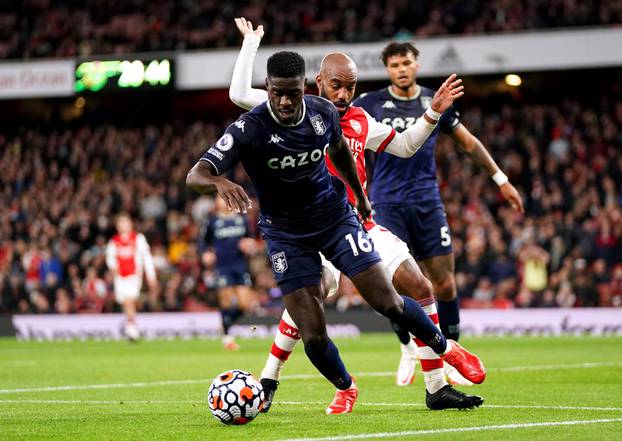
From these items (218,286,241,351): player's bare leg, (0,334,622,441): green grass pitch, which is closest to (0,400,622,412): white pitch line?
(0,334,622,441): green grass pitch

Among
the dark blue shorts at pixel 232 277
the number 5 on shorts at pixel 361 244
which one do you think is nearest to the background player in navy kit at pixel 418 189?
the number 5 on shorts at pixel 361 244

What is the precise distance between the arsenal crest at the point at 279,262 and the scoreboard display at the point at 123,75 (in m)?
20.7

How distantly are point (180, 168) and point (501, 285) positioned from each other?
34.9ft

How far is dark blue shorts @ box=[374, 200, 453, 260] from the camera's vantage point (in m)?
10.7

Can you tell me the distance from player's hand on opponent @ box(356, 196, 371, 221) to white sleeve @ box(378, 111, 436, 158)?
0.65 metres

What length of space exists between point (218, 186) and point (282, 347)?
2232mm

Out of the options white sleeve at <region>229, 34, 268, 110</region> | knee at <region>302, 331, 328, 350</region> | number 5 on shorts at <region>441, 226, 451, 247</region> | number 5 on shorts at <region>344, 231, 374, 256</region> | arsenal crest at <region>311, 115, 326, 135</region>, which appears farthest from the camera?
number 5 on shorts at <region>441, 226, 451, 247</region>

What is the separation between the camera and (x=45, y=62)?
30.6 meters

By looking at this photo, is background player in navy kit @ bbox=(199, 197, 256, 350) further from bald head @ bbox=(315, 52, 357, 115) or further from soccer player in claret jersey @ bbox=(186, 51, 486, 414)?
soccer player in claret jersey @ bbox=(186, 51, 486, 414)

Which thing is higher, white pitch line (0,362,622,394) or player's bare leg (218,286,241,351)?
white pitch line (0,362,622,394)

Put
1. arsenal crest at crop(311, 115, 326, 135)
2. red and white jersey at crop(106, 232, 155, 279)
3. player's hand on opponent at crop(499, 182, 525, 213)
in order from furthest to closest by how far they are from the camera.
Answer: red and white jersey at crop(106, 232, 155, 279) → player's hand on opponent at crop(499, 182, 525, 213) → arsenal crest at crop(311, 115, 326, 135)

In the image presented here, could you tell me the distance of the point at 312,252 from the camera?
793 cm

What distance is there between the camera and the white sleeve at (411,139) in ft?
28.1

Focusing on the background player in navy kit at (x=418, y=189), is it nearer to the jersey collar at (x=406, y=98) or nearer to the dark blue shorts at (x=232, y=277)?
the jersey collar at (x=406, y=98)
